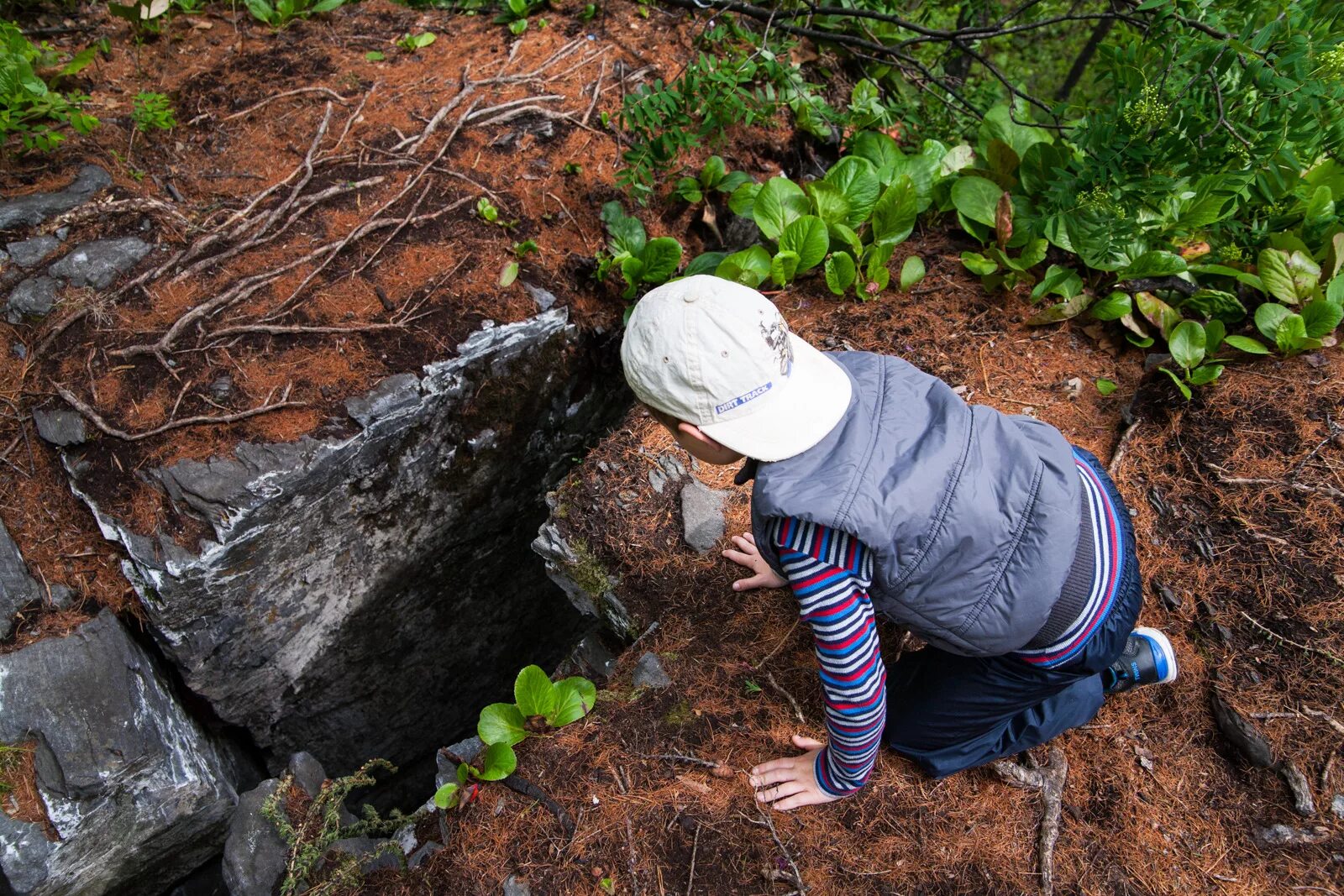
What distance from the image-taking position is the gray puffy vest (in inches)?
65.7

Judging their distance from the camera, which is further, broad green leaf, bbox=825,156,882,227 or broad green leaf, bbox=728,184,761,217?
broad green leaf, bbox=728,184,761,217

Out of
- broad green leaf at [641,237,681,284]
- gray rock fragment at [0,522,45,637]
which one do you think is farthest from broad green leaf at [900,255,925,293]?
gray rock fragment at [0,522,45,637]

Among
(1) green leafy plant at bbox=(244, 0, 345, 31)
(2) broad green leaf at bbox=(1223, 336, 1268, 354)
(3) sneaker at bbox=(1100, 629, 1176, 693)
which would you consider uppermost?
(1) green leafy plant at bbox=(244, 0, 345, 31)

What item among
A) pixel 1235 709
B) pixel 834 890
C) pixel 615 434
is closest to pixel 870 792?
pixel 834 890

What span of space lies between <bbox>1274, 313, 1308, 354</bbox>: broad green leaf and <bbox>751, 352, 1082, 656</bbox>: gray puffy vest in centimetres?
192

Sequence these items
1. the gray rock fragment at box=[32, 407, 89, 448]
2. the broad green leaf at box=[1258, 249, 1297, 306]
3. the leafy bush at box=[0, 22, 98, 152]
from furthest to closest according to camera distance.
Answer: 1. the leafy bush at box=[0, 22, 98, 152]
2. the broad green leaf at box=[1258, 249, 1297, 306]
3. the gray rock fragment at box=[32, 407, 89, 448]

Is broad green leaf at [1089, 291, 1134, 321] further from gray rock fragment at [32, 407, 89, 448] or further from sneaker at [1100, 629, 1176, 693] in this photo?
gray rock fragment at [32, 407, 89, 448]

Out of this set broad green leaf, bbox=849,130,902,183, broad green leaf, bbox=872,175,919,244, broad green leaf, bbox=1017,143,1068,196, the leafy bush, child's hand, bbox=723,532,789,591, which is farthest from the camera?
broad green leaf, bbox=849,130,902,183

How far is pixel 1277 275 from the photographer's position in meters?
3.21

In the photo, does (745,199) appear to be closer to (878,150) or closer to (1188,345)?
(878,150)

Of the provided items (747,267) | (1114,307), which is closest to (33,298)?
(747,267)

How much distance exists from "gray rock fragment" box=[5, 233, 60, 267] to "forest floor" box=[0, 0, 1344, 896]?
0.25 metres

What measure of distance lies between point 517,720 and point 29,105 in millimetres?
3714

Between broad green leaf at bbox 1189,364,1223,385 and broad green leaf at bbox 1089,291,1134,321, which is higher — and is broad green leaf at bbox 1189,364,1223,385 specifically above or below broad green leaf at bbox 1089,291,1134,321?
below
